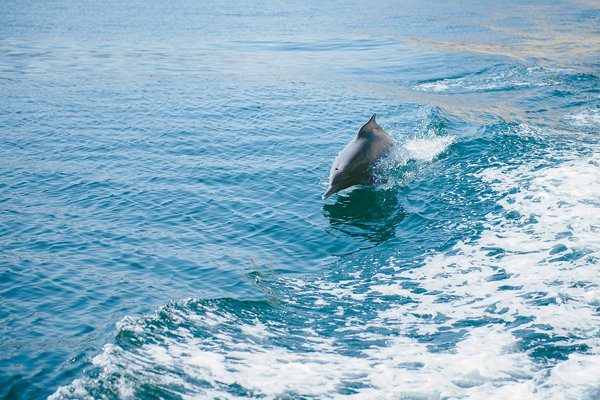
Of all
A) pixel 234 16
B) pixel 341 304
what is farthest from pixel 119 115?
pixel 234 16

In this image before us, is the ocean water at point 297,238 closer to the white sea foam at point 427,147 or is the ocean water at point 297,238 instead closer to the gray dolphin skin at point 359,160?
the white sea foam at point 427,147

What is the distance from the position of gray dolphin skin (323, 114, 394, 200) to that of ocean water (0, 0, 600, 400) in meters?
0.43

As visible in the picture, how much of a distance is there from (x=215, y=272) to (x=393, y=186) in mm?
6207

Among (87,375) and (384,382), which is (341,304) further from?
(87,375)

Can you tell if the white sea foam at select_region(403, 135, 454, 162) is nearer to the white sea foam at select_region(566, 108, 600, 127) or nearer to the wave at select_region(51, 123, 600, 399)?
the white sea foam at select_region(566, 108, 600, 127)

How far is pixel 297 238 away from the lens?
526 inches

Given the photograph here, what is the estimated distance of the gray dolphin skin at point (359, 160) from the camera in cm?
1534

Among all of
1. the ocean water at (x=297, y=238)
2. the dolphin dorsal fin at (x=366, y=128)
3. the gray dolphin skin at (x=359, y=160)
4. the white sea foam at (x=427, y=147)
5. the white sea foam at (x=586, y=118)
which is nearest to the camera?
the ocean water at (x=297, y=238)

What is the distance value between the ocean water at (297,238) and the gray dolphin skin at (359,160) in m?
0.43

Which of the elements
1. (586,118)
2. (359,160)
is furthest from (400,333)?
(586,118)

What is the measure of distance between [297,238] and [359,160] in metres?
3.32

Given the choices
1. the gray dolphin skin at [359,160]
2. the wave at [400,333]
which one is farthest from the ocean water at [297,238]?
the gray dolphin skin at [359,160]

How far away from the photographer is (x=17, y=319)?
9.91 m

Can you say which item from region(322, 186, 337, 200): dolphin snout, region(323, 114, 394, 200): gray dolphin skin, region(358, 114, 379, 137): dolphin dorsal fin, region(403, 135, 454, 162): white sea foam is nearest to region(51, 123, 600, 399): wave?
region(322, 186, 337, 200): dolphin snout
